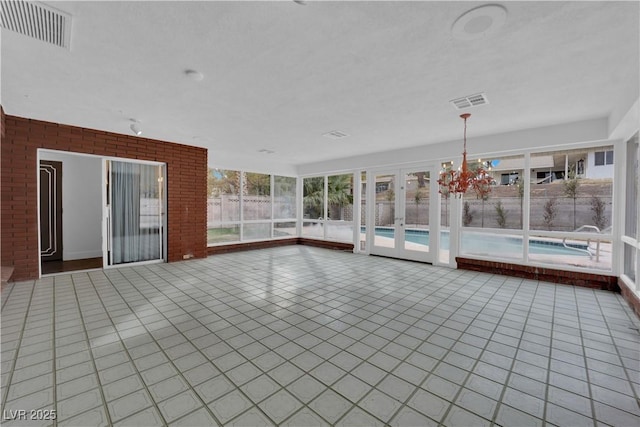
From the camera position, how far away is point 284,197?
9.16 meters

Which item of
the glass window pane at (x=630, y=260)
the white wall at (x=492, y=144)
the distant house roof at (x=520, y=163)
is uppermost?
the white wall at (x=492, y=144)

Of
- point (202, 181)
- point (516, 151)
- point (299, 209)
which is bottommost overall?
point (299, 209)

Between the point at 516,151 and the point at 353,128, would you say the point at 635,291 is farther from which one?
the point at 353,128

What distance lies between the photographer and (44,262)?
5949 millimetres

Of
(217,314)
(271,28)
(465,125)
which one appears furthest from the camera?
(465,125)

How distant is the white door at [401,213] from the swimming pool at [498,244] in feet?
0.08

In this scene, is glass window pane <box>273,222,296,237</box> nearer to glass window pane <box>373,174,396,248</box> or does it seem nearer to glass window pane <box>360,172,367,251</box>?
glass window pane <box>360,172,367,251</box>

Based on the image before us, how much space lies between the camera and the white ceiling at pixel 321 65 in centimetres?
201

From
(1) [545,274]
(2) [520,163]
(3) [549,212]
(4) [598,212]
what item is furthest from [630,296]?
(2) [520,163]

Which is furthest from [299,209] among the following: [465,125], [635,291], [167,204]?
[635,291]

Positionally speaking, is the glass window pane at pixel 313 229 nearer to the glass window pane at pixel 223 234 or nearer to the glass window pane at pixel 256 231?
the glass window pane at pixel 256 231

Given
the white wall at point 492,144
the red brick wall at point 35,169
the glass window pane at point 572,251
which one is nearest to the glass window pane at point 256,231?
the red brick wall at point 35,169

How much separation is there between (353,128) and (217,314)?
364 cm

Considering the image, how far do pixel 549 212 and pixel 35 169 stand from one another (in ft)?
29.0
